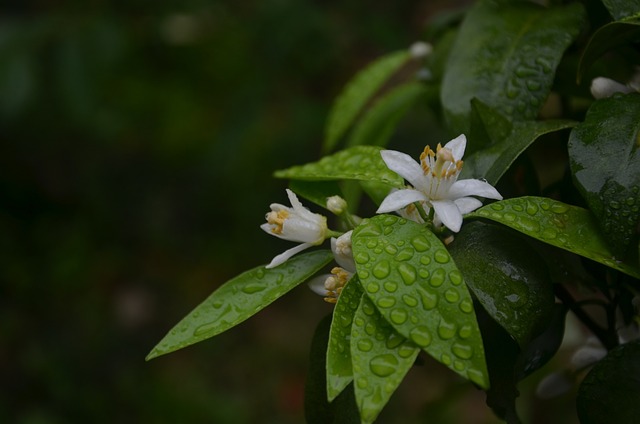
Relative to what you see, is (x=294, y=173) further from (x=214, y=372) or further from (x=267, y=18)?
(x=214, y=372)

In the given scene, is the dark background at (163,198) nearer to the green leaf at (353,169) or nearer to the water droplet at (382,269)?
the green leaf at (353,169)

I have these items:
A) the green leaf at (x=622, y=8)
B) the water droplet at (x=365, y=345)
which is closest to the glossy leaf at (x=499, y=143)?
the green leaf at (x=622, y=8)

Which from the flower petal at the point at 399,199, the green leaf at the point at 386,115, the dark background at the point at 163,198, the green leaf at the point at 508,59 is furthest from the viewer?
the dark background at the point at 163,198

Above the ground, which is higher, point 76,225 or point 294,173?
point 294,173

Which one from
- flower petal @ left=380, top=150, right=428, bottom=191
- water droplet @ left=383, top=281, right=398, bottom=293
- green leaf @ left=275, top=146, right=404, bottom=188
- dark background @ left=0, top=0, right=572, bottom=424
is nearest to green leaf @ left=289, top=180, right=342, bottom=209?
green leaf @ left=275, top=146, right=404, bottom=188

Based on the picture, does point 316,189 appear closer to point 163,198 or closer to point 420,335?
point 420,335

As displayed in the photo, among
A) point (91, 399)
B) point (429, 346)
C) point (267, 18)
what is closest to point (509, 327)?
point (429, 346)

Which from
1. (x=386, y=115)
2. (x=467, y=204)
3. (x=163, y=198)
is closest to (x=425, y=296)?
(x=467, y=204)
